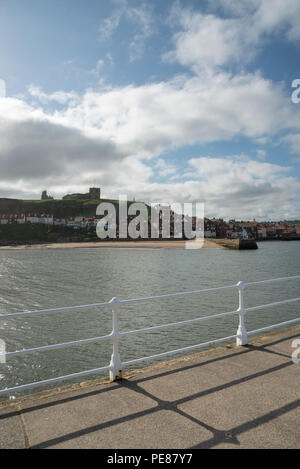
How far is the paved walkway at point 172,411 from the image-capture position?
3619mm

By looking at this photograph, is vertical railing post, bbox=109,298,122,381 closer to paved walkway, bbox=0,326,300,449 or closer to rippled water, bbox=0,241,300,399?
paved walkway, bbox=0,326,300,449

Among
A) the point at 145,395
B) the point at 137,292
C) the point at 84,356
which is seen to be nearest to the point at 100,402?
the point at 145,395

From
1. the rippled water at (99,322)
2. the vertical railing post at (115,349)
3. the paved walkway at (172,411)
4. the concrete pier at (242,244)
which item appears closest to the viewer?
the paved walkway at (172,411)

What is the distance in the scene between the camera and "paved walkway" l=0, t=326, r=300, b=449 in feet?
11.9

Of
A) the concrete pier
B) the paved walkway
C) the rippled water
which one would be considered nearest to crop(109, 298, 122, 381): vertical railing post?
the paved walkway

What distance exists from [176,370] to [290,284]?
2960 cm

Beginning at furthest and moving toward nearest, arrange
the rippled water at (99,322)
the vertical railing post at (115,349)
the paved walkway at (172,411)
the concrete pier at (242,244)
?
the concrete pier at (242,244) < the rippled water at (99,322) < the vertical railing post at (115,349) < the paved walkway at (172,411)

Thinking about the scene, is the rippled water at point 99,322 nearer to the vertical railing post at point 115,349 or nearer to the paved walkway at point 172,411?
the vertical railing post at point 115,349

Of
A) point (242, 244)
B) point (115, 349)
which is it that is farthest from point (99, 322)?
point (242, 244)

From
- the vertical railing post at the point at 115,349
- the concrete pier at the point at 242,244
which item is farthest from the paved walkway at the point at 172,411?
the concrete pier at the point at 242,244

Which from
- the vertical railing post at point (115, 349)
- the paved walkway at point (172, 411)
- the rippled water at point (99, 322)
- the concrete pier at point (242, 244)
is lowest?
the rippled water at point (99, 322)

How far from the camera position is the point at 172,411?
Result: 4.23 metres

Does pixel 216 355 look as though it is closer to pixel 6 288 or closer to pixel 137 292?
pixel 137 292
